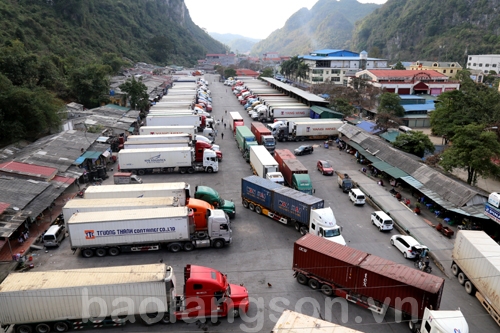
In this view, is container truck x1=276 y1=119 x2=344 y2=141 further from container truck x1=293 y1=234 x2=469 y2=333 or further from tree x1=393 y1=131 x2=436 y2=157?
container truck x1=293 y1=234 x2=469 y2=333

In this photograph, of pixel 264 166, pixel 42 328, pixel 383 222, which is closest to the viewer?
pixel 42 328

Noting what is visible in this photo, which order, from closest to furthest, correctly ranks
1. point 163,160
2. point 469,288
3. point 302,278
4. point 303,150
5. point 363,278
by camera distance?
point 363,278
point 469,288
point 302,278
point 163,160
point 303,150

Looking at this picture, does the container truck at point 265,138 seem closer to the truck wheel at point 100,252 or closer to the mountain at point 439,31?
the truck wheel at point 100,252

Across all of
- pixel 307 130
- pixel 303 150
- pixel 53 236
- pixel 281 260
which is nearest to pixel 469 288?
pixel 281 260

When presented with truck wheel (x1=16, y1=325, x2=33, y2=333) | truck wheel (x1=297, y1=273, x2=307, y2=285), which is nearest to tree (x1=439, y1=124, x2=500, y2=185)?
truck wheel (x1=297, y1=273, x2=307, y2=285)

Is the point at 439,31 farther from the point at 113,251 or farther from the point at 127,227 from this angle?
the point at 113,251

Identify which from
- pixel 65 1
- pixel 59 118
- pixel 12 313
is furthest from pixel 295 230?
pixel 65 1
